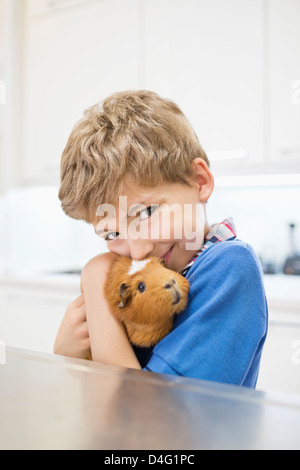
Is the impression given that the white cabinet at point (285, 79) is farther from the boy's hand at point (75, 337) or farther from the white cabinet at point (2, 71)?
the white cabinet at point (2, 71)

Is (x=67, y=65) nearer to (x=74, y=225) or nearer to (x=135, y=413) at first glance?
(x=74, y=225)

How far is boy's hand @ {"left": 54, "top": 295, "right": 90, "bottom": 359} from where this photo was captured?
0.73 m

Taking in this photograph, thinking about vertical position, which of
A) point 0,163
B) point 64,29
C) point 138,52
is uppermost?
point 64,29

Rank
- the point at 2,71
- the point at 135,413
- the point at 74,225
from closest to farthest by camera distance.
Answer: the point at 135,413
the point at 2,71
the point at 74,225

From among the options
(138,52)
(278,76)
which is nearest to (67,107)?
(138,52)

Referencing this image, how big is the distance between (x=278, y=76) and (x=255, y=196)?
0.71 m

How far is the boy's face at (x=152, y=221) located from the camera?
642mm

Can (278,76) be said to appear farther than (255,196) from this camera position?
No

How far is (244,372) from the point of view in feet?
1.71

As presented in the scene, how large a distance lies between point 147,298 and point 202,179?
277mm

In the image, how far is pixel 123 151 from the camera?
640 millimetres

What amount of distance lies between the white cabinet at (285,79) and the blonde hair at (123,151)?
121 centimetres
